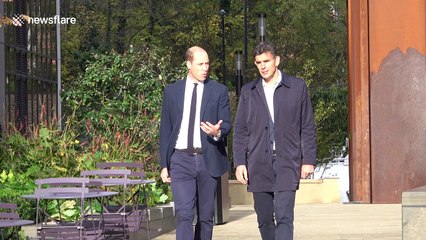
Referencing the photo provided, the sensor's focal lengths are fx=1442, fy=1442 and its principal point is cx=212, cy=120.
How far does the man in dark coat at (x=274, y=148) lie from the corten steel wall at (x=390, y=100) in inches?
494

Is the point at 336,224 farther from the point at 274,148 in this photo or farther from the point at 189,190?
the point at 274,148

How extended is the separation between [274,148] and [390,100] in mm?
12911

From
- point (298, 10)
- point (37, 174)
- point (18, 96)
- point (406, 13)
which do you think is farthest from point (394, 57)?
point (298, 10)

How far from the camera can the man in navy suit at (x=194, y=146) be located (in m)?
11.0

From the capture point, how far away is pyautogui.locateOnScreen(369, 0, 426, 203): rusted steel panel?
75.7 feet

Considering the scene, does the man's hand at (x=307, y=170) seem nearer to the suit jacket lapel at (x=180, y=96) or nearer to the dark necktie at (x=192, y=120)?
the dark necktie at (x=192, y=120)

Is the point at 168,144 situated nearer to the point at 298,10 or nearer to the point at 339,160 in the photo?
the point at 339,160

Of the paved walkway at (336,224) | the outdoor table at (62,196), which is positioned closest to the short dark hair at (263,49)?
the outdoor table at (62,196)

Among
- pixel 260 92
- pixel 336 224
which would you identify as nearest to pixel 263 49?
pixel 260 92

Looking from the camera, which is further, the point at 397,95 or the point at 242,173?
the point at 397,95

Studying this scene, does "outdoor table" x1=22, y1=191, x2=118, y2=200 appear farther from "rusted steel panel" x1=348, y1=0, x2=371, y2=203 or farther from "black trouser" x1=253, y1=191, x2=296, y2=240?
"rusted steel panel" x1=348, y1=0, x2=371, y2=203

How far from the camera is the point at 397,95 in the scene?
76.4 ft

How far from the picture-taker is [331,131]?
4391cm

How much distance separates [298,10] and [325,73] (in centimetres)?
448
